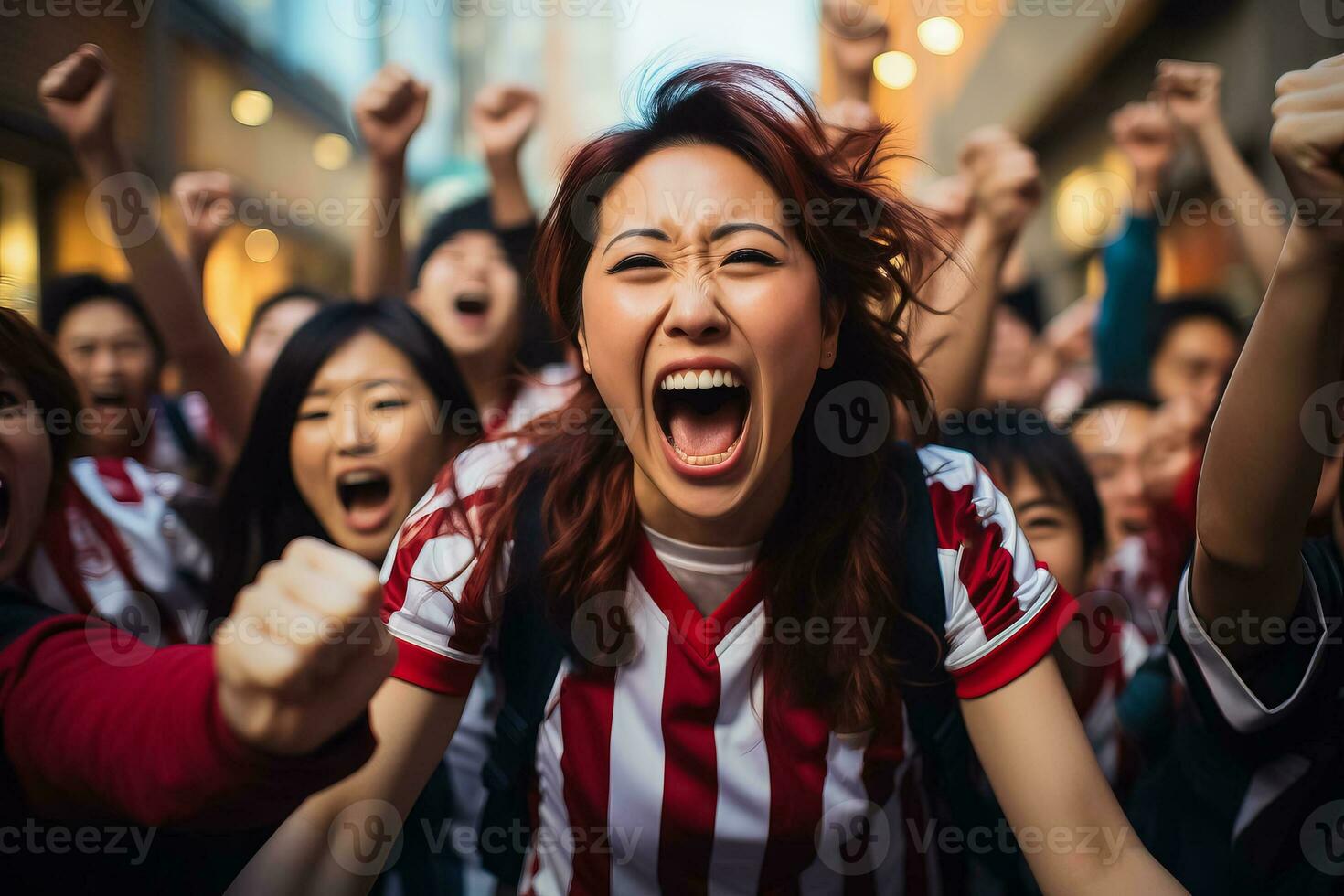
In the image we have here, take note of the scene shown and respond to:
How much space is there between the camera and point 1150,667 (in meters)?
1.85

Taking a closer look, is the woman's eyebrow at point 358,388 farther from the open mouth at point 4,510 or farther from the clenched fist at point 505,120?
the clenched fist at point 505,120

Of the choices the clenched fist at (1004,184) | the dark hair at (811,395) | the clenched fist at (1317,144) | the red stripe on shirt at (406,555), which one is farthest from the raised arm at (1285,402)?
the red stripe on shirt at (406,555)

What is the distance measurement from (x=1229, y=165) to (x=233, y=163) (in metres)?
9.03

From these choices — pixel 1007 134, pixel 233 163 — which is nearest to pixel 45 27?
pixel 1007 134

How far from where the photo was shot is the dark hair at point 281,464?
2.04 meters

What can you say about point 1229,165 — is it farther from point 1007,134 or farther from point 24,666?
point 24,666

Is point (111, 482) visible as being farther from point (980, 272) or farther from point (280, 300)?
point (980, 272)

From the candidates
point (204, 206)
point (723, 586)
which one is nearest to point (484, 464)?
point (723, 586)

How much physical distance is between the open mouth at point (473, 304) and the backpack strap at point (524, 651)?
133cm

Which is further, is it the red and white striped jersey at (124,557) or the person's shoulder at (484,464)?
the red and white striped jersey at (124,557)

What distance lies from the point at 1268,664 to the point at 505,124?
88.6 inches

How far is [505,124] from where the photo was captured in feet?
8.86

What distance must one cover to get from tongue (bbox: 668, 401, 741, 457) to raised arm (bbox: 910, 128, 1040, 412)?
2.41ft

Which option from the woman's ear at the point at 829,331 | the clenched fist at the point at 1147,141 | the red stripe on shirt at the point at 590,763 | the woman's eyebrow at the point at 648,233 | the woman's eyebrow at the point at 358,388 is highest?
the clenched fist at the point at 1147,141
